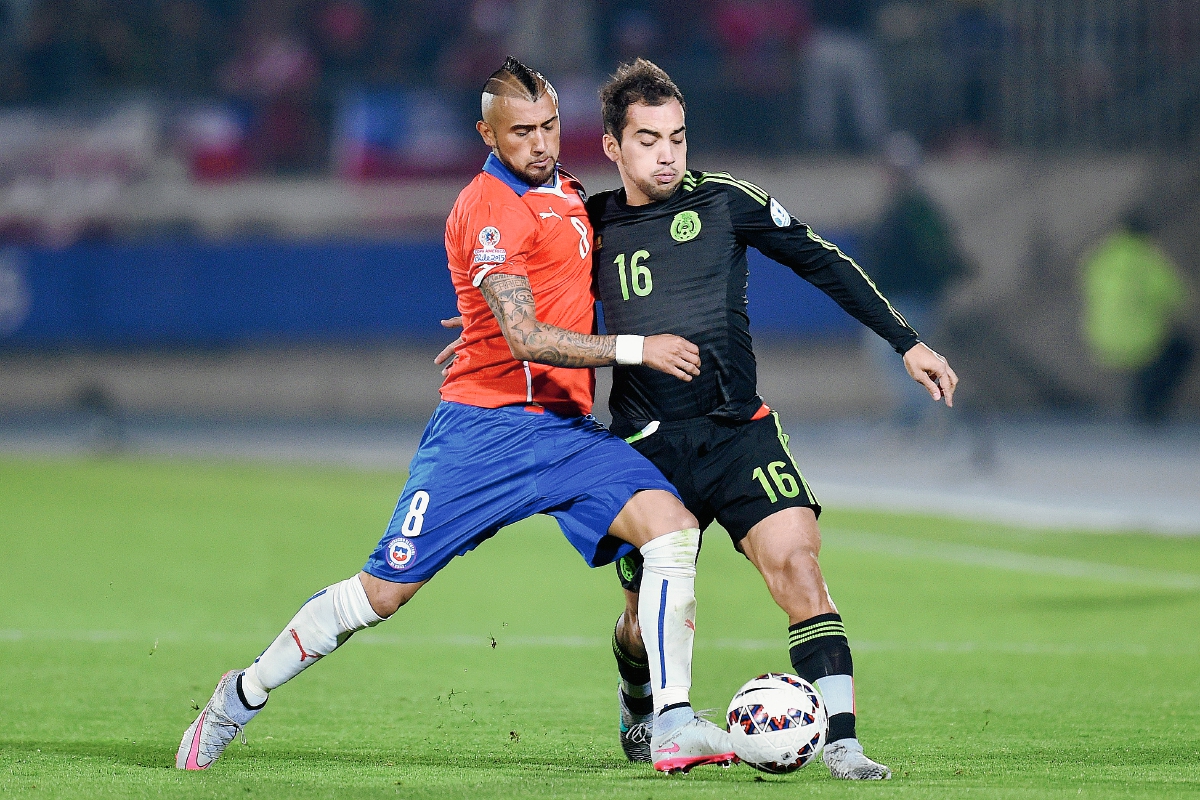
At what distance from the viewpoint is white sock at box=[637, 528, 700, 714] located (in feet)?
15.5

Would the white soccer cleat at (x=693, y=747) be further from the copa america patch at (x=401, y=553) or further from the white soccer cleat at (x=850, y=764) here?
the copa america patch at (x=401, y=553)

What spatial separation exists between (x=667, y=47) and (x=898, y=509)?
1375 centimetres

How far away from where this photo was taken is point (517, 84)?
4.99 meters

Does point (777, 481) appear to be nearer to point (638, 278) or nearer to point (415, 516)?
point (638, 278)

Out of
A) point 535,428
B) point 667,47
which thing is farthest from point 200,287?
point 535,428

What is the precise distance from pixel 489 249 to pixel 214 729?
1.77 m

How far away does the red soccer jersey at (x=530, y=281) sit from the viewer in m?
4.93

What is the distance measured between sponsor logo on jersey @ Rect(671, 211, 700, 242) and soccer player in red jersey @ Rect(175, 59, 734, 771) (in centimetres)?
28

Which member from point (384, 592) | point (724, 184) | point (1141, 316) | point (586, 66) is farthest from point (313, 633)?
point (586, 66)

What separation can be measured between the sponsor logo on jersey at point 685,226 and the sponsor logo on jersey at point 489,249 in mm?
637

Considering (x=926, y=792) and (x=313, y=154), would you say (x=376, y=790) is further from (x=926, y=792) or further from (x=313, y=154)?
(x=313, y=154)

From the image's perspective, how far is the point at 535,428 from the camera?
4.98 meters

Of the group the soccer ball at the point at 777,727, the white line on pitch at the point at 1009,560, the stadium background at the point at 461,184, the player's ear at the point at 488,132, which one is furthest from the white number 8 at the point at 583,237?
the stadium background at the point at 461,184

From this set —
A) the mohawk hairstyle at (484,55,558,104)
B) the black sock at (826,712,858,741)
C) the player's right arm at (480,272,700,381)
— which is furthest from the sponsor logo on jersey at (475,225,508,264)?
the black sock at (826,712,858,741)
